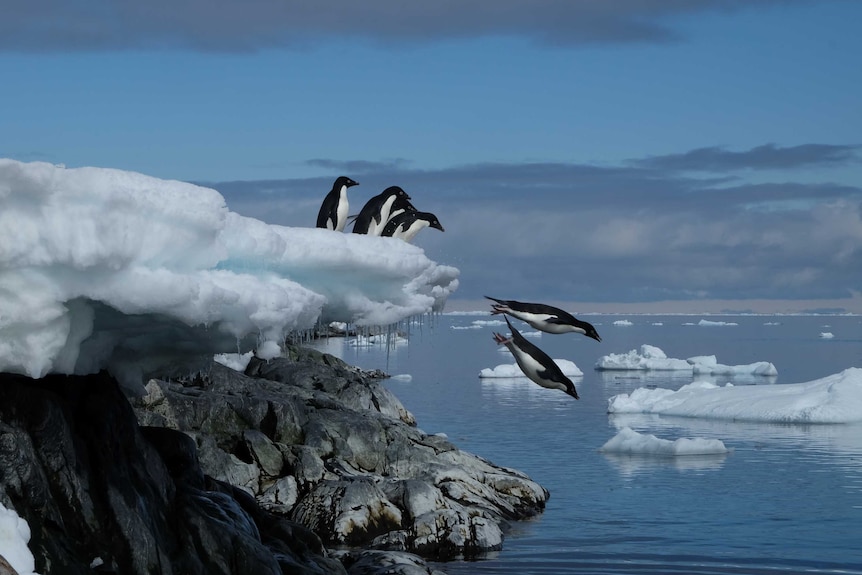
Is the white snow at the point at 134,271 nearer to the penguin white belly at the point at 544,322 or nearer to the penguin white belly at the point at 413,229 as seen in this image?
the penguin white belly at the point at 544,322

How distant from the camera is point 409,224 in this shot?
1984cm

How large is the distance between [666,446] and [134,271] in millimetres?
28759

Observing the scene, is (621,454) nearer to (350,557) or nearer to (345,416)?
(345,416)

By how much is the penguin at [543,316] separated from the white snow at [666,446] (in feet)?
81.4

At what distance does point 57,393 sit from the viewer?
33.6 feet

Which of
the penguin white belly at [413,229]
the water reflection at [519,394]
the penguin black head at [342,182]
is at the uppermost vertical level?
the penguin black head at [342,182]

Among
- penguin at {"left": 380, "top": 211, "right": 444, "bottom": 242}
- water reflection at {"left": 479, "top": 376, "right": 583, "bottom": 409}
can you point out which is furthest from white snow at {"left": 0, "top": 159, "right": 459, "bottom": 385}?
water reflection at {"left": 479, "top": 376, "right": 583, "bottom": 409}

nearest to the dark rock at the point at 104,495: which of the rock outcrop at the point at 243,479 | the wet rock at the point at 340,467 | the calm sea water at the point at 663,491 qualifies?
the rock outcrop at the point at 243,479

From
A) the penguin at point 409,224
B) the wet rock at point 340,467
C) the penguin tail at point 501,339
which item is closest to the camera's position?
the penguin tail at point 501,339

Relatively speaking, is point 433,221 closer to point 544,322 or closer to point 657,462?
point 544,322

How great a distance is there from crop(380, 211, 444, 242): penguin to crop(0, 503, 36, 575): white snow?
11.1 metres

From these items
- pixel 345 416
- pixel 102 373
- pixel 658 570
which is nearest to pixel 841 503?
pixel 658 570

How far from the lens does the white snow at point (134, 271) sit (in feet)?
28.8

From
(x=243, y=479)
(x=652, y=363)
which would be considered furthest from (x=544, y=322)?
(x=652, y=363)
